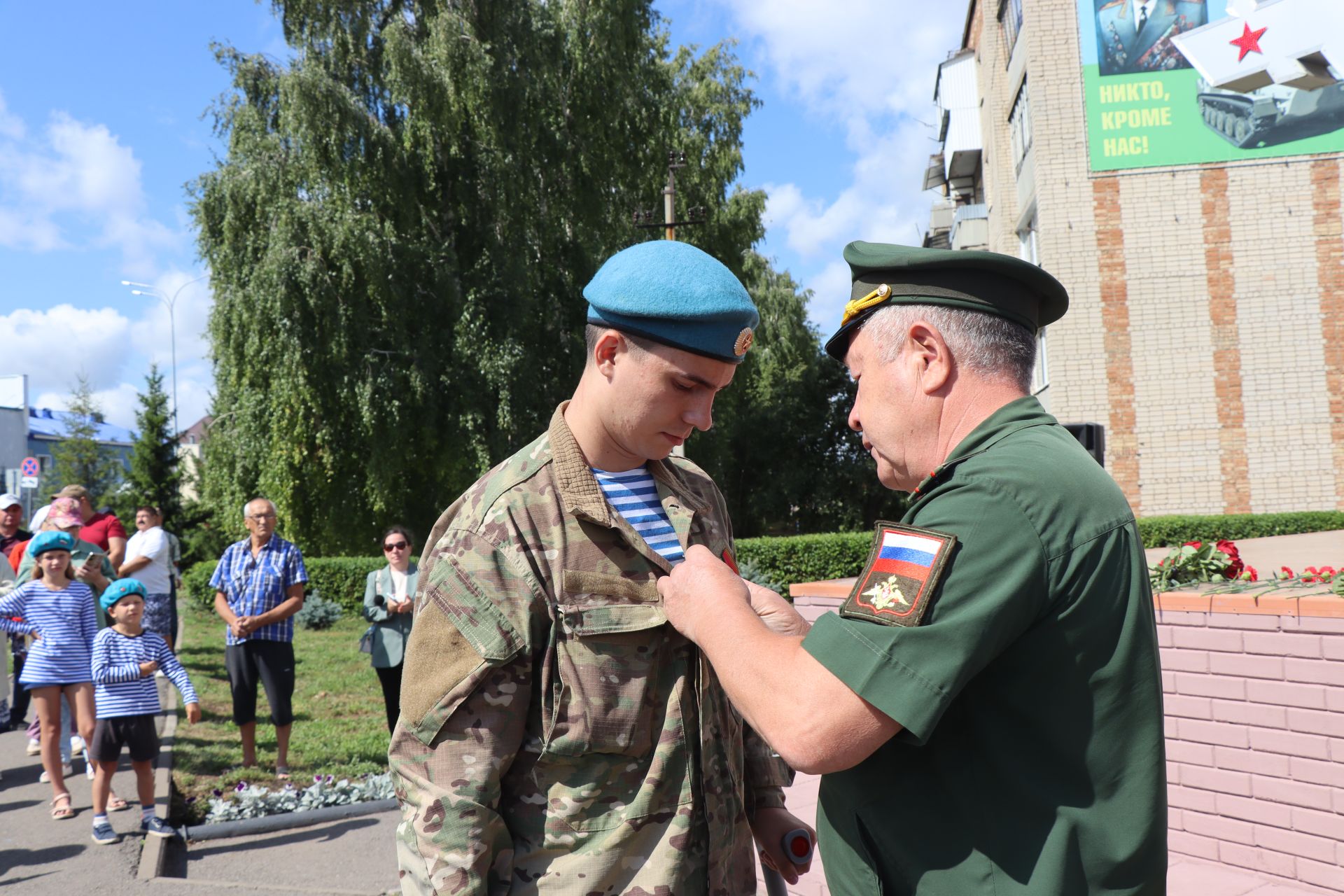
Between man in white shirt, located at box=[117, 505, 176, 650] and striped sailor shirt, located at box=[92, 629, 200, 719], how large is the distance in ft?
11.9

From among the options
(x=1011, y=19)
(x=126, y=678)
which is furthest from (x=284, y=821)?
(x=1011, y=19)

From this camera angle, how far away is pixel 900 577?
1483 millimetres

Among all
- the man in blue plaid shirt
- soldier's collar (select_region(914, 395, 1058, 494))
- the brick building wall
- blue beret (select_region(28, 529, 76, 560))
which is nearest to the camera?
soldier's collar (select_region(914, 395, 1058, 494))

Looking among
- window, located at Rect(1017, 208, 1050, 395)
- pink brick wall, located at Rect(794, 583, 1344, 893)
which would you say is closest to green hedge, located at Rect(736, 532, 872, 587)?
window, located at Rect(1017, 208, 1050, 395)

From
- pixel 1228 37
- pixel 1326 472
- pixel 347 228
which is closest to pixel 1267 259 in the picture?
pixel 1326 472

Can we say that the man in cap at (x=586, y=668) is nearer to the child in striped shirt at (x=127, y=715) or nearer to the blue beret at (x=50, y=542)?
the child in striped shirt at (x=127, y=715)

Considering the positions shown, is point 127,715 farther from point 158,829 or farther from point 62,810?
point 62,810

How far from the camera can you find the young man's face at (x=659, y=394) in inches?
78.0

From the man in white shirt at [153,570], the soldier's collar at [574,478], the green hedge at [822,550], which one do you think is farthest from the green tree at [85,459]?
the soldier's collar at [574,478]

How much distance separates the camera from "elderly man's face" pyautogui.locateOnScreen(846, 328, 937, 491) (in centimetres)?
173

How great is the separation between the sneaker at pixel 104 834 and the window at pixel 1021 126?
852 inches

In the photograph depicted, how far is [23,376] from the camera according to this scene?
4566 cm

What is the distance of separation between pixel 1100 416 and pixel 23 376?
45.6m

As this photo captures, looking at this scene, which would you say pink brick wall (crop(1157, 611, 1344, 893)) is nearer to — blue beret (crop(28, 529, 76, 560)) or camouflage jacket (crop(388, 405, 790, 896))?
camouflage jacket (crop(388, 405, 790, 896))
